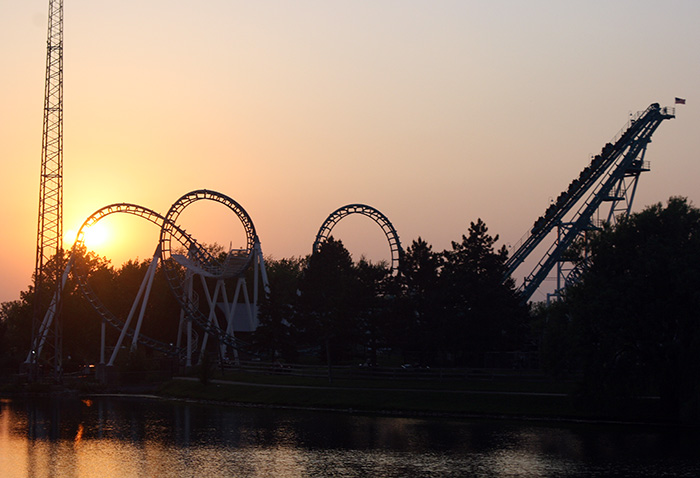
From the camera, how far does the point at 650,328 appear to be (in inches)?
1809

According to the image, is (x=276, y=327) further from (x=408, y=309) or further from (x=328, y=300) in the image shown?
(x=408, y=309)

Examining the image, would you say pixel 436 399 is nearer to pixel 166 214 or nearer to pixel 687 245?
pixel 687 245

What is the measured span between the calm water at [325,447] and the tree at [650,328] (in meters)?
2.61

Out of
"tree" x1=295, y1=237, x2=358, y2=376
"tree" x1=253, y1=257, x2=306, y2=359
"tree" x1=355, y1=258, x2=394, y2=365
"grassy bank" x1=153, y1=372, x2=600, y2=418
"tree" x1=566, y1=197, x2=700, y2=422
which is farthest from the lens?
"tree" x1=253, y1=257, x2=306, y2=359

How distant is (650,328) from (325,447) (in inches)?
747

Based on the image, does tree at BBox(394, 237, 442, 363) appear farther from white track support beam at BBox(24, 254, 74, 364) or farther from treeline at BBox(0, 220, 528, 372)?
white track support beam at BBox(24, 254, 74, 364)

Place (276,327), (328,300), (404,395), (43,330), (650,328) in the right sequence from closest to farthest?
(650,328)
(404,395)
(328,300)
(276,327)
(43,330)

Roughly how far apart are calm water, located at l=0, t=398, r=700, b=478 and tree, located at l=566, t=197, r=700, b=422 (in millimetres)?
2610

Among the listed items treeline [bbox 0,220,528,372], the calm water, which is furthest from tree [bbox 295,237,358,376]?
the calm water

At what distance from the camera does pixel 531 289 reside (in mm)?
77312

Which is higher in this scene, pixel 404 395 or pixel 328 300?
pixel 328 300

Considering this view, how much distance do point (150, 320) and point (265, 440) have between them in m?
67.1

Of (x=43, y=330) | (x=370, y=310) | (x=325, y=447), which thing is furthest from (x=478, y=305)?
(x=43, y=330)

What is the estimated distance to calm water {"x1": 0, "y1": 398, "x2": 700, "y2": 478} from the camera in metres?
34.0
